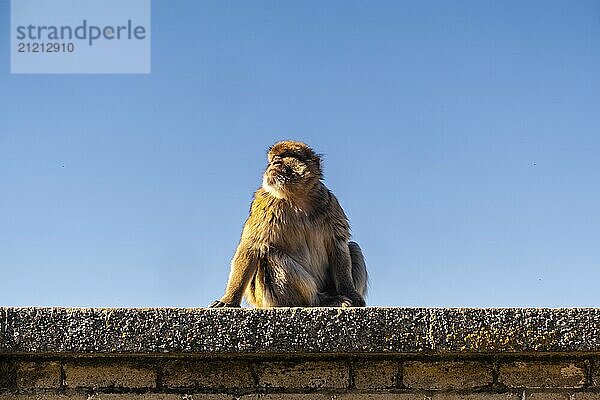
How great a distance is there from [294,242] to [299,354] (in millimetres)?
1970

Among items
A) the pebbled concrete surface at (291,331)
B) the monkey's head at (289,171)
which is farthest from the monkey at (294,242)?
→ the pebbled concrete surface at (291,331)

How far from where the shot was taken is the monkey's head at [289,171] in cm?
564

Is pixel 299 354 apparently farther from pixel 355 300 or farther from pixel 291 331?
pixel 355 300

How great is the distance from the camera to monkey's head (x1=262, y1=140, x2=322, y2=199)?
5645 mm

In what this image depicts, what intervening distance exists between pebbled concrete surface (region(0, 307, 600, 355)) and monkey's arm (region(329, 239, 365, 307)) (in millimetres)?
1841

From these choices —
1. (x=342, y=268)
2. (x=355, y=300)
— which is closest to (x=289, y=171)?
(x=342, y=268)

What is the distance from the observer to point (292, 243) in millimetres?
5645

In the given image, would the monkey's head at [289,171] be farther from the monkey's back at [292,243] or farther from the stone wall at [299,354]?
the stone wall at [299,354]

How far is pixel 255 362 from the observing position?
12.5 ft

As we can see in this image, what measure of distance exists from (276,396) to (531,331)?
1.13 meters

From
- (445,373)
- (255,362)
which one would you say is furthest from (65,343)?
(445,373)

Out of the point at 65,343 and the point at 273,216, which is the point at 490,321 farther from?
the point at 273,216

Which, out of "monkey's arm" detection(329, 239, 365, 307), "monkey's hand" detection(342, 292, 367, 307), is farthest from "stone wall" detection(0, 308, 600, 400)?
"monkey's arm" detection(329, 239, 365, 307)

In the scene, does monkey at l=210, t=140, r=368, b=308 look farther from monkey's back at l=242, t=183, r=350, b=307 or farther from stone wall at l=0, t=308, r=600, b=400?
stone wall at l=0, t=308, r=600, b=400
